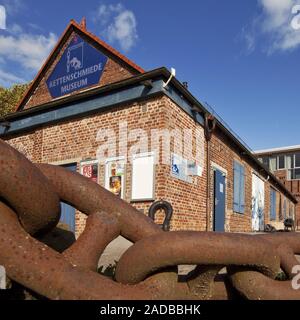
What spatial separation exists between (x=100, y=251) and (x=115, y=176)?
28.5ft

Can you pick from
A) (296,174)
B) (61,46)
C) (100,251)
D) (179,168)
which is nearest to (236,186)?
(179,168)

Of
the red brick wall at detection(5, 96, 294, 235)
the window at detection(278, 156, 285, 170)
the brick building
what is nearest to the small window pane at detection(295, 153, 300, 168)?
the window at detection(278, 156, 285, 170)

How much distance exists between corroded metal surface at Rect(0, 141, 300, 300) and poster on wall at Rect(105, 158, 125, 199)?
835 centimetres

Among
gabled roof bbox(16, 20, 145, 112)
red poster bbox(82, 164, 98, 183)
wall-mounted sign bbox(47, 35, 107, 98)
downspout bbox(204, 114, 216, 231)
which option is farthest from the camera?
wall-mounted sign bbox(47, 35, 107, 98)

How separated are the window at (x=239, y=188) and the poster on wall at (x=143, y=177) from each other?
19.7 ft

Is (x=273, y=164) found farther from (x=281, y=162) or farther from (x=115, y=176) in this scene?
(x=115, y=176)

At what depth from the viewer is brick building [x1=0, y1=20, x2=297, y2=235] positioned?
365 inches

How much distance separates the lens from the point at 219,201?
12.5 metres

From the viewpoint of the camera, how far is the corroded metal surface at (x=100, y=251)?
3.52 ft

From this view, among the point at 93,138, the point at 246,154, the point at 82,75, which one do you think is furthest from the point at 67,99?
the point at 246,154

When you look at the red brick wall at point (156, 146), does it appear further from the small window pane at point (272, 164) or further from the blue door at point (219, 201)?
the small window pane at point (272, 164)

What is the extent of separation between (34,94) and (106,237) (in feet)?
52.1

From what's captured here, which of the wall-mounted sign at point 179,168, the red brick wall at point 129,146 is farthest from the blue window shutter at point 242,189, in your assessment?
the wall-mounted sign at point 179,168

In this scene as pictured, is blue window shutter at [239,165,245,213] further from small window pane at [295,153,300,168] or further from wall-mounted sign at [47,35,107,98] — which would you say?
small window pane at [295,153,300,168]
